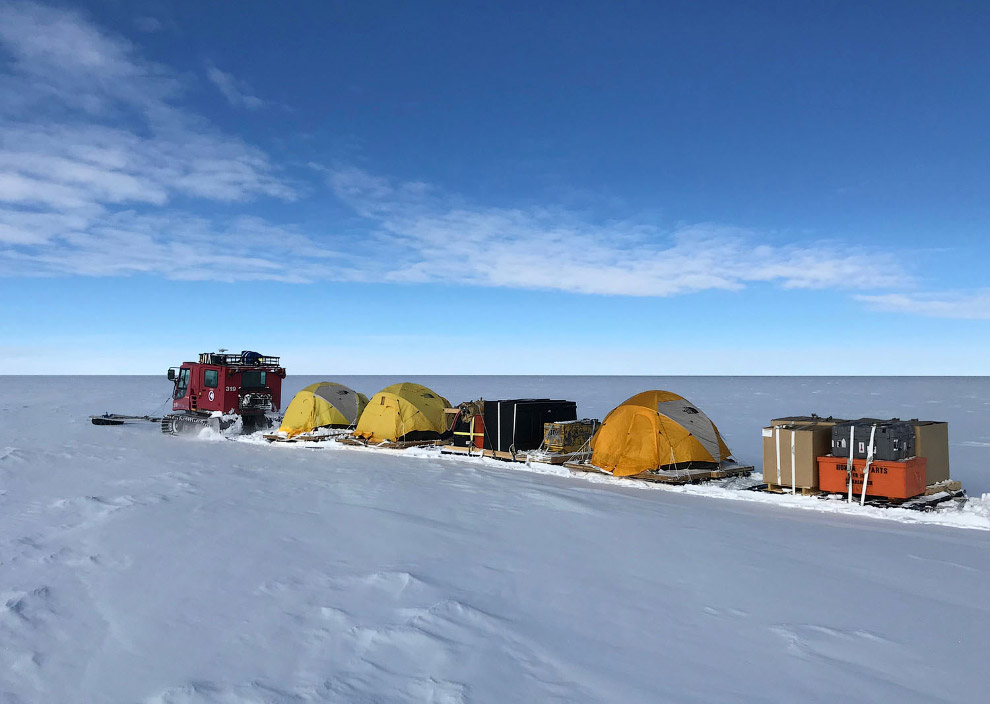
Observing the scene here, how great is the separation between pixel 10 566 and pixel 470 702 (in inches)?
250

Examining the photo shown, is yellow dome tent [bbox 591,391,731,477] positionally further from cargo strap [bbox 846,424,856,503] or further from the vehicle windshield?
the vehicle windshield

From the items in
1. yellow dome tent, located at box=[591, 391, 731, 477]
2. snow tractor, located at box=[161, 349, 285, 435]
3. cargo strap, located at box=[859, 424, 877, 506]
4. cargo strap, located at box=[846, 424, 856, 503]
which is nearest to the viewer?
cargo strap, located at box=[859, 424, 877, 506]

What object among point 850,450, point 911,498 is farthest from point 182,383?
point 911,498

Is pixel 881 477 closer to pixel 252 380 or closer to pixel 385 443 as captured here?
pixel 385 443

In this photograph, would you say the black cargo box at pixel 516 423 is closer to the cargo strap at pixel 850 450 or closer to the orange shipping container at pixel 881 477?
the orange shipping container at pixel 881 477

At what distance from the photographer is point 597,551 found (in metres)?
8.60

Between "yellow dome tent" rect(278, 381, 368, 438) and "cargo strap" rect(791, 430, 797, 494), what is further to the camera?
"yellow dome tent" rect(278, 381, 368, 438)

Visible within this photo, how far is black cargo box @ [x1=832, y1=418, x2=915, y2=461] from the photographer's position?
11.0 metres

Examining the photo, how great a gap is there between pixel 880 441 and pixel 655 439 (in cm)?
454

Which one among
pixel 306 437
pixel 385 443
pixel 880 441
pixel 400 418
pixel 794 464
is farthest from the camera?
pixel 306 437

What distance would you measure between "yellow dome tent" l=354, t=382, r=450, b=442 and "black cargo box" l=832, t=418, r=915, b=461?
1221cm

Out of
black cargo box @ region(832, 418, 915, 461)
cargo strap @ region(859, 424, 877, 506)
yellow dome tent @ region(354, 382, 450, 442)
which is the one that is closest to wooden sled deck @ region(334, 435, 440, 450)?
yellow dome tent @ region(354, 382, 450, 442)

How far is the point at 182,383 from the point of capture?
2442 centimetres

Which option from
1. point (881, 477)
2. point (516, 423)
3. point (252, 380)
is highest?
point (252, 380)
